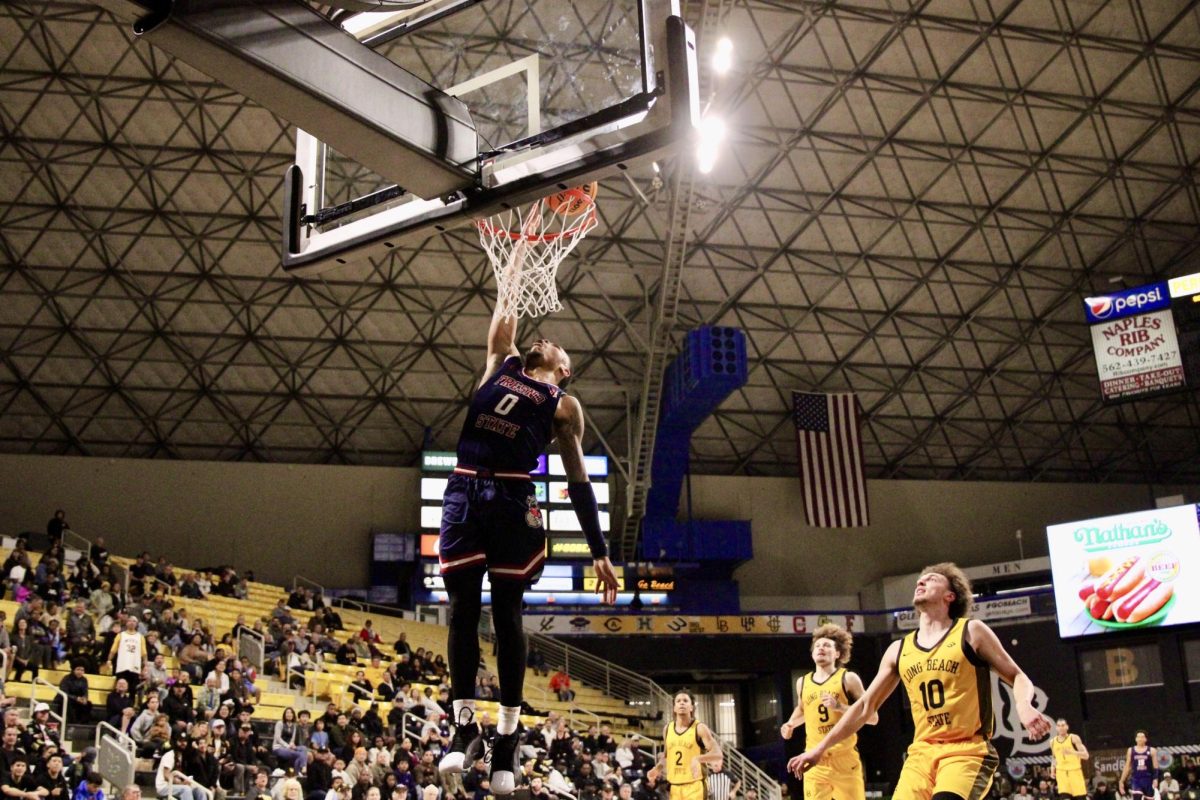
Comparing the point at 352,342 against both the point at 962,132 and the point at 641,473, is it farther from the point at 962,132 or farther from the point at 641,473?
the point at 962,132

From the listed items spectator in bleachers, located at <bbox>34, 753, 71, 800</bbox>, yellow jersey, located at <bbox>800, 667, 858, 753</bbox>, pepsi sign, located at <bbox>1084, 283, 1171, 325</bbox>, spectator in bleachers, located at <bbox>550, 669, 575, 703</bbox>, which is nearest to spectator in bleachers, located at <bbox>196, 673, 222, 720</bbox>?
spectator in bleachers, located at <bbox>34, 753, 71, 800</bbox>

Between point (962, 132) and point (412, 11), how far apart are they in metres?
25.2

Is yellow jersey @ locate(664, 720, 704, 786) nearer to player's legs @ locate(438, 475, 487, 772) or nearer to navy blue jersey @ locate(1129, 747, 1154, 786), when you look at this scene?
player's legs @ locate(438, 475, 487, 772)

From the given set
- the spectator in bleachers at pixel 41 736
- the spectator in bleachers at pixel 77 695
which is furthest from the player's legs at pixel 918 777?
the spectator in bleachers at pixel 77 695

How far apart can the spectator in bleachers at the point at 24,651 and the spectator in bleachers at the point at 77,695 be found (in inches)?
22.1

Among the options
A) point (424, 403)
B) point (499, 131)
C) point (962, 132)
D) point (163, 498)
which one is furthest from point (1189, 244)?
point (499, 131)

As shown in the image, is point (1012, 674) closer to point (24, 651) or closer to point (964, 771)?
point (964, 771)

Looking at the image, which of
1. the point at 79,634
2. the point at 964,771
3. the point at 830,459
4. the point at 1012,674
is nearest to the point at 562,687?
the point at 830,459

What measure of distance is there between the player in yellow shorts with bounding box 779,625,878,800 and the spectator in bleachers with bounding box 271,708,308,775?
863 centimetres

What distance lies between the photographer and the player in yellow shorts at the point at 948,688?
20.1 ft

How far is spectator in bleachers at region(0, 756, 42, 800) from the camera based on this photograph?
38.0 feet

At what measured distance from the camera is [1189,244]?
3150cm

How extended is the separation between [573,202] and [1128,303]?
20.5 meters

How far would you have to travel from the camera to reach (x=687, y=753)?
1103 cm
